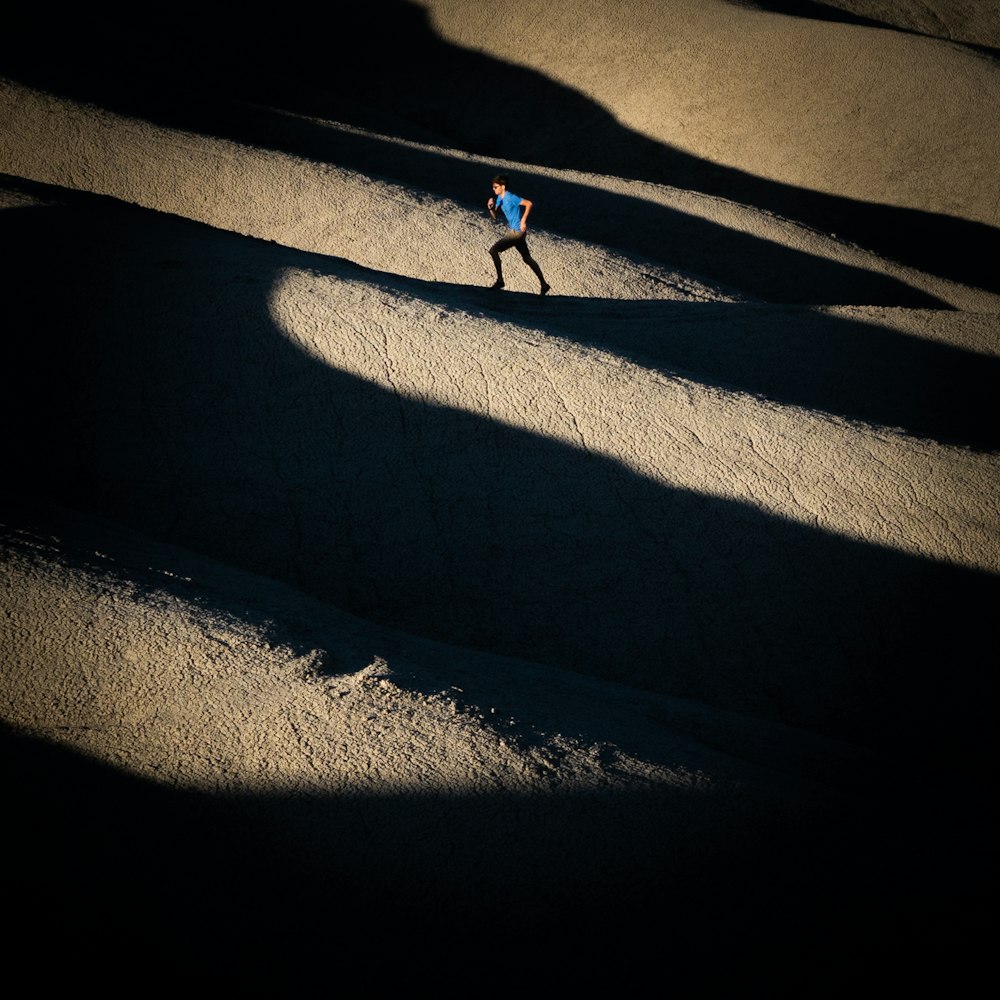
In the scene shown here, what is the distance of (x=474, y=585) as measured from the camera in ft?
17.1

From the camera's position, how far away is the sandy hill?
9.44 feet

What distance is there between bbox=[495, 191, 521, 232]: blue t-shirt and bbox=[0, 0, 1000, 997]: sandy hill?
635 mm

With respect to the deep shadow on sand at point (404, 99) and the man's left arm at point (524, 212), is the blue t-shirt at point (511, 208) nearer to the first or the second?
the man's left arm at point (524, 212)

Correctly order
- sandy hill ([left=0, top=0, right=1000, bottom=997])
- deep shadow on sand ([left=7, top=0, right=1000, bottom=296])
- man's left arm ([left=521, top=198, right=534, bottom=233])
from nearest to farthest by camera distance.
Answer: sandy hill ([left=0, top=0, right=1000, bottom=997]) < man's left arm ([left=521, top=198, right=534, bottom=233]) < deep shadow on sand ([left=7, top=0, right=1000, bottom=296])

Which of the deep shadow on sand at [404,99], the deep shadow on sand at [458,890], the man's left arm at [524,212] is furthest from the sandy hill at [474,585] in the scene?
the deep shadow on sand at [404,99]

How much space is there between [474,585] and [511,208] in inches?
150

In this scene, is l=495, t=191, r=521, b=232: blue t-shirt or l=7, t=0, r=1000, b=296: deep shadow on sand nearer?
l=495, t=191, r=521, b=232: blue t-shirt

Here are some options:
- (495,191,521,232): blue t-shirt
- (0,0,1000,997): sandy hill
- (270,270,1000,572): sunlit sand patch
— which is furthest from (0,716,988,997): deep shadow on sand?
(495,191,521,232): blue t-shirt

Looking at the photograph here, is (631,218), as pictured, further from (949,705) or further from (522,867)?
(522,867)

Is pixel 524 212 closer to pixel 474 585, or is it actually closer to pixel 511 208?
pixel 511 208

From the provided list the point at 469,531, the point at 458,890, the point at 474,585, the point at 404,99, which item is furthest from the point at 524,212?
the point at 404,99

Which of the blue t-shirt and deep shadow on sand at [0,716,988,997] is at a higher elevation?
the blue t-shirt

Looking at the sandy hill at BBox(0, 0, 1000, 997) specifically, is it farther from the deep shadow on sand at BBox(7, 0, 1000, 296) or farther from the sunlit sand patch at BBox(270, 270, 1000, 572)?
the deep shadow on sand at BBox(7, 0, 1000, 296)

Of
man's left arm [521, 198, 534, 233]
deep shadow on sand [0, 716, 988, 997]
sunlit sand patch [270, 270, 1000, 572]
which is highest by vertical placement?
man's left arm [521, 198, 534, 233]
